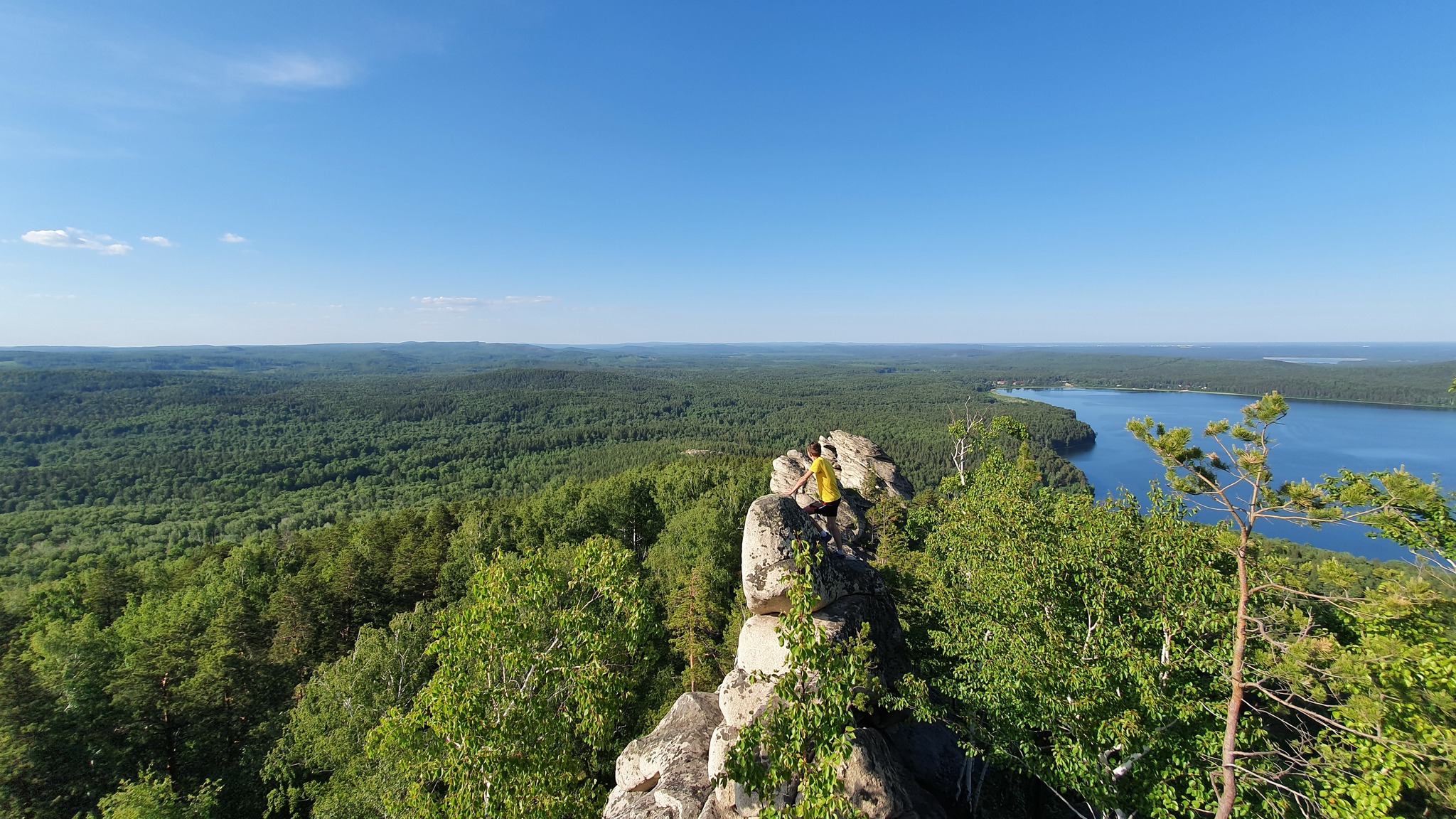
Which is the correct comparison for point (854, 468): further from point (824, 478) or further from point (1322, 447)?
point (1322, 447)

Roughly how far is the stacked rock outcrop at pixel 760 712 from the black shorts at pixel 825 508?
0.49 metres

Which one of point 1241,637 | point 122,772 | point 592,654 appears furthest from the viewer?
point 122,772

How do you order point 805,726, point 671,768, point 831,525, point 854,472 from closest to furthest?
point 805,726 → point 671,768 → point 831,525 → point 854,472

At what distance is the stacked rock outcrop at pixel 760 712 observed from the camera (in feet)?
30.7

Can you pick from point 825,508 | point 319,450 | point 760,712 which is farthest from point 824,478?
point 319,450

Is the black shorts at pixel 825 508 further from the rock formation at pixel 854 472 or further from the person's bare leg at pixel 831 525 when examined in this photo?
the rock formation at pixel 854 472

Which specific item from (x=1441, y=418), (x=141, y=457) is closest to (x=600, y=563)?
(x=141, y=457)

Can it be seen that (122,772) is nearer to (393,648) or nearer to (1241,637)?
(393,648)

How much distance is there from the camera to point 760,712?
899 cm

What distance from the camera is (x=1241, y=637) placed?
8531 mm

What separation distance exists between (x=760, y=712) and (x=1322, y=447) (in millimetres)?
158789

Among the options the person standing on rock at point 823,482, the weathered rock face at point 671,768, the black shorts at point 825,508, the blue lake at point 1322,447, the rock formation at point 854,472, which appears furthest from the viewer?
the blue lake at point 1322,447

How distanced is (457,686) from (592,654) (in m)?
2.34

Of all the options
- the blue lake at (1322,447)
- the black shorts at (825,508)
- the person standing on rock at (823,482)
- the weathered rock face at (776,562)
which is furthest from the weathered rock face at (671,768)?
the blue lake at (1322,447)
